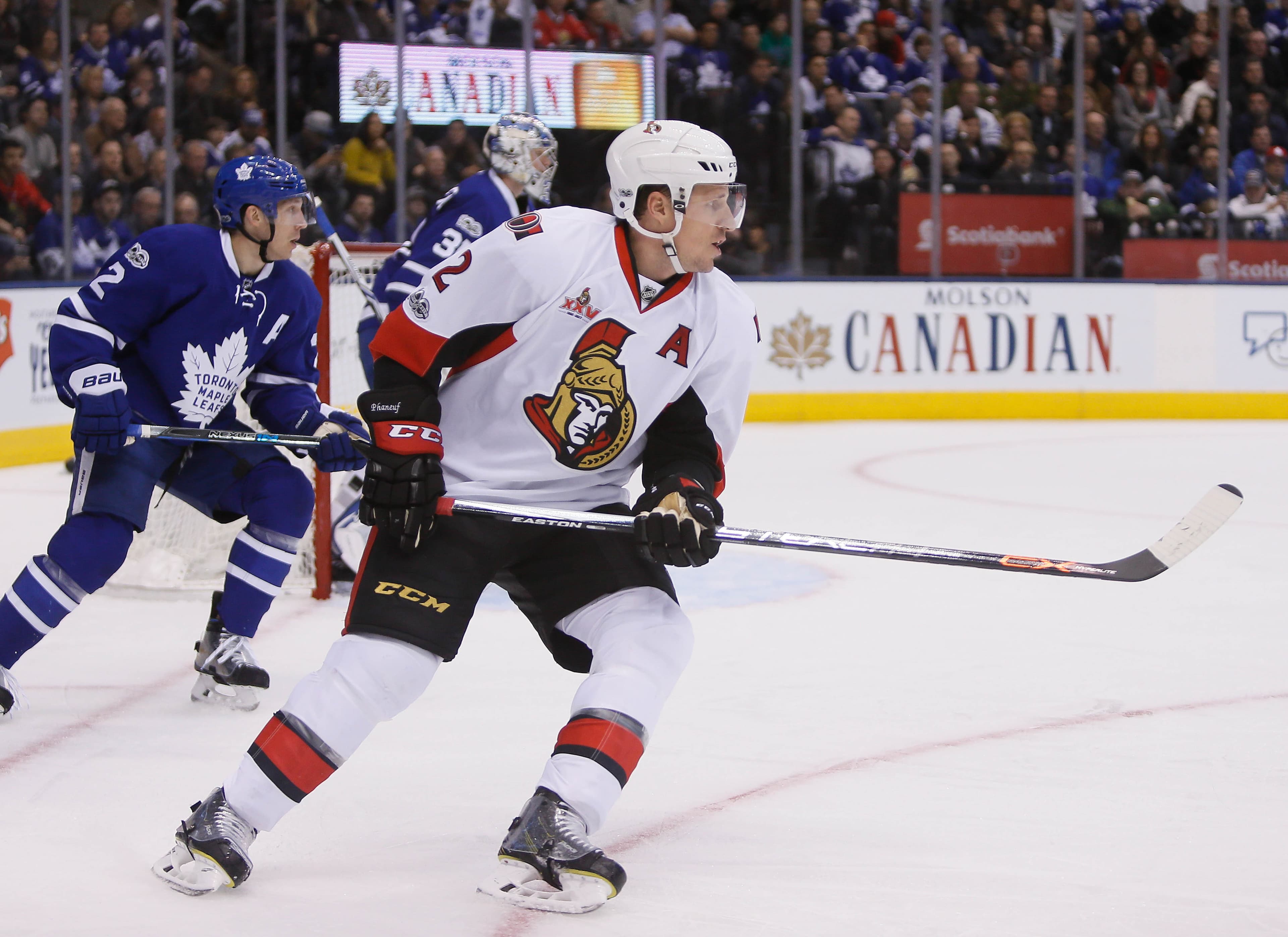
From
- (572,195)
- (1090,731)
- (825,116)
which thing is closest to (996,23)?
(825,116)

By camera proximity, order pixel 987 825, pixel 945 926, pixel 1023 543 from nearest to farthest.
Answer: pixel 945 926 < pixel 987 825 < pixel 1023 543

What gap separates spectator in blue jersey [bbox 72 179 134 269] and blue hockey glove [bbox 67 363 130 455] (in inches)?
181

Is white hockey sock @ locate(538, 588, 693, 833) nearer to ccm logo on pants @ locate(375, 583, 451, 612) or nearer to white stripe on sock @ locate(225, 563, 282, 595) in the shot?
ccm logo on pants @ locate(375, 583, 451, 612)

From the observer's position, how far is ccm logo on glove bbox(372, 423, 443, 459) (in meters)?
1.95

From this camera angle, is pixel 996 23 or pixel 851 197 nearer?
pixel 851 197

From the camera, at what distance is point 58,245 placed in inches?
271

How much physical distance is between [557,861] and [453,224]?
2.35m

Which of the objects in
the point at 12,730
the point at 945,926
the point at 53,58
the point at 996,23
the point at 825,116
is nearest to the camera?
the point at 945,926

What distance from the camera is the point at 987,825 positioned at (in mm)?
2268

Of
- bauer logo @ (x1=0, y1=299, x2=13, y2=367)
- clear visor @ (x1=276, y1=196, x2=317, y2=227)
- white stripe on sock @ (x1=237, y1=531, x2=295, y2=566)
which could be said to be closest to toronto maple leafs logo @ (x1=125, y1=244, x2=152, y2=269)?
clear visor @ (x1=276, y1=196, x2=317, y2=227)

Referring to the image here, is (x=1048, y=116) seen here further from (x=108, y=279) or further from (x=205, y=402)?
(x=108, y=279)

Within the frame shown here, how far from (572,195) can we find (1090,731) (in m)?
5.68

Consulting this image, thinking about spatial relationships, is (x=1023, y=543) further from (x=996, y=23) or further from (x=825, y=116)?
(x=996, y=23)

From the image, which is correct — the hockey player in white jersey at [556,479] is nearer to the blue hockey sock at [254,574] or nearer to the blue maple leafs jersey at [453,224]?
the blue hockey sock at [254,574]
